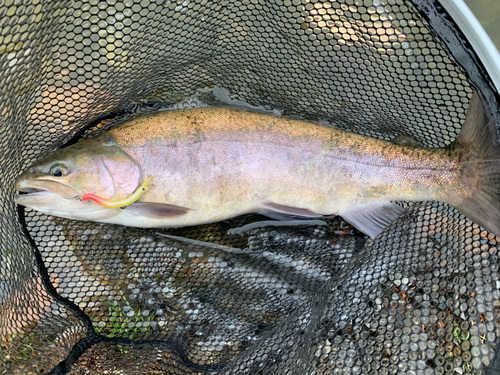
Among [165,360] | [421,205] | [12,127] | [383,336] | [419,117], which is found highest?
[12,127]

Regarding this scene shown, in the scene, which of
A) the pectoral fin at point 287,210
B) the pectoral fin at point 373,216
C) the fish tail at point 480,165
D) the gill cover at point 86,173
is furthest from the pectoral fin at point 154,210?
the fish tail at point 480,165

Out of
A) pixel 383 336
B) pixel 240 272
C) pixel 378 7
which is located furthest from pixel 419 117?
pixel 240 272

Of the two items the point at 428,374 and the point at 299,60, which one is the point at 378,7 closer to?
the point at 299,60

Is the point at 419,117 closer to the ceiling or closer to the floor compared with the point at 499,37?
closer to the floor

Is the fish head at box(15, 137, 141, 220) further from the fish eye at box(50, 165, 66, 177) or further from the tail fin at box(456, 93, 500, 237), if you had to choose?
the tail fin at box(456, 93, 500, 237)

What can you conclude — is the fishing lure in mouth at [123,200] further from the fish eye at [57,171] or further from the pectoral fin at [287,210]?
the pectoral fin at [287,210]

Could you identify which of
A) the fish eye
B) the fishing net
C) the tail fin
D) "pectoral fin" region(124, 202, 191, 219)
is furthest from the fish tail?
the fish eye

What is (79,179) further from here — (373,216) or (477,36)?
(477,36)
